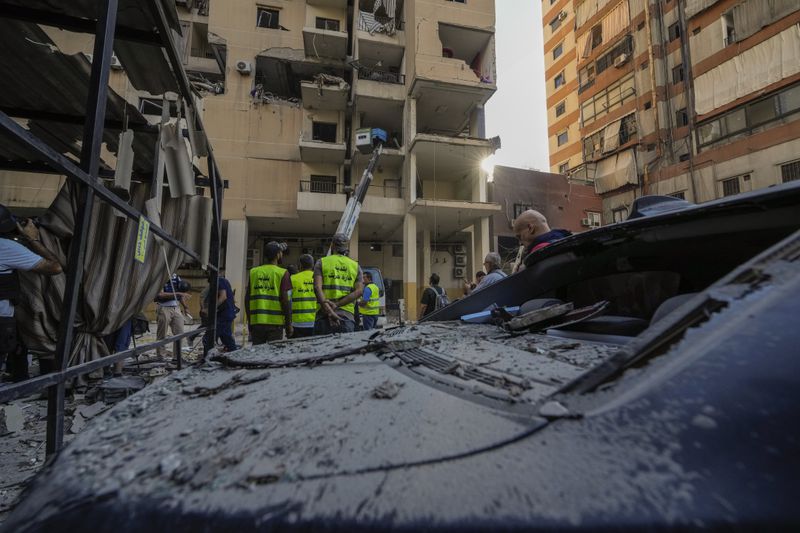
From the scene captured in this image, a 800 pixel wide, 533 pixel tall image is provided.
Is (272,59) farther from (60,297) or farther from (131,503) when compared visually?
(131,503)

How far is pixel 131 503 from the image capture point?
1.59 feet

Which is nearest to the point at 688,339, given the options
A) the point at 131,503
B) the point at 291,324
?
the point at 131,503

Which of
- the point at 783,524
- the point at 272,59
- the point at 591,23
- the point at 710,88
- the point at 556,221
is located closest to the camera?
the point at 783,524

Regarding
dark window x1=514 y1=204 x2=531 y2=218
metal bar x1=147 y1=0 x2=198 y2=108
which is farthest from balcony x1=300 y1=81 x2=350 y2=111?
metal bar x1=147 y1=0 x2=198 y2=108

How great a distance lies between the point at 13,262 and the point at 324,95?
15754 mm

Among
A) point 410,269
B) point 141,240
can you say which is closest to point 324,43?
point 410,269

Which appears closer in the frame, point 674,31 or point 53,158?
point 53,158

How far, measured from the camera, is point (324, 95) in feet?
52.1

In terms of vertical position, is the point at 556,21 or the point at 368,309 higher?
the point at 556,21

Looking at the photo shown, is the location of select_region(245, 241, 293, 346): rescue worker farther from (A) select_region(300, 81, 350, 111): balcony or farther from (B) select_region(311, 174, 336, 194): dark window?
(A) select_region(300, 81, 350, 111): balcony

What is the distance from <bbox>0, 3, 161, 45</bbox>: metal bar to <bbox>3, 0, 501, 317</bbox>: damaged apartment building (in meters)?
11.8

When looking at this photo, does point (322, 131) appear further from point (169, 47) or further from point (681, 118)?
point (681, 118)

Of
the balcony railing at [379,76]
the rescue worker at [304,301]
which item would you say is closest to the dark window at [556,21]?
the balcony railing at [379,76]

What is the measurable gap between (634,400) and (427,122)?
18.5 metres
